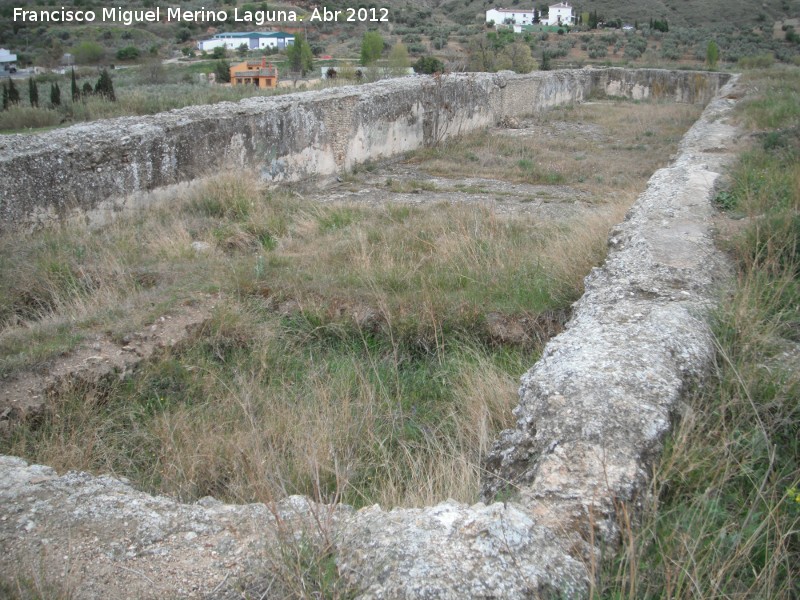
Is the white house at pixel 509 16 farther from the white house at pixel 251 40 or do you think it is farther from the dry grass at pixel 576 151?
the dry grass at pixel 576 151

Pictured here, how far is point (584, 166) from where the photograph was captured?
10734mm

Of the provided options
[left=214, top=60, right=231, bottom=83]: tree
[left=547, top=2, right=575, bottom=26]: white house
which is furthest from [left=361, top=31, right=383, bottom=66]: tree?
[left=547, top=2, right=575, bottom=26]: white house

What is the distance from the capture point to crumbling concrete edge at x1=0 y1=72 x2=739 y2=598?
6.42 ft

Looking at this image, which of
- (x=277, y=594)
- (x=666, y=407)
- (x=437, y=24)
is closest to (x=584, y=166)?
(x=666, y=407)

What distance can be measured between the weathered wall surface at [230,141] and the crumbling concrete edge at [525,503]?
434 cm

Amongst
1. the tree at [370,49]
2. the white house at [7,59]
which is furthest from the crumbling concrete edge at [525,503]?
the white house at [7,59]

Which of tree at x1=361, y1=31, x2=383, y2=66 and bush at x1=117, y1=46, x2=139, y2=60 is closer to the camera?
tree at x1=361, y1=31, x2=383, y2=66

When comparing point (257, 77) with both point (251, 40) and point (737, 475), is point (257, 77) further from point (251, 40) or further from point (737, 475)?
point (251, 40)

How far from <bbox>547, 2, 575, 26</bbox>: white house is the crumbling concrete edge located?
6091 centimetres

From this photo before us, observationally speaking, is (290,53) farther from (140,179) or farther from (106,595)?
(106,595)

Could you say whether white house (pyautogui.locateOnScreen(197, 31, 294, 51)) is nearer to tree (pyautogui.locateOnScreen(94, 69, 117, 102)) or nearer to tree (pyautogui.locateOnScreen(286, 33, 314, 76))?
tree (pyautogui.locateOnScreen(286, 33, 314, 76))

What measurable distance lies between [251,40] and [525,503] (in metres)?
60.3

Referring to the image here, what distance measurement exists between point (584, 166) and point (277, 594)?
9.72 metres

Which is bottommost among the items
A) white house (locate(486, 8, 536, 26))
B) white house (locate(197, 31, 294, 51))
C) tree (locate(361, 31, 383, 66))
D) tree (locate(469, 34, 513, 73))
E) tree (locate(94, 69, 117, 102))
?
tree (locate(94, 69, 117, 102))
